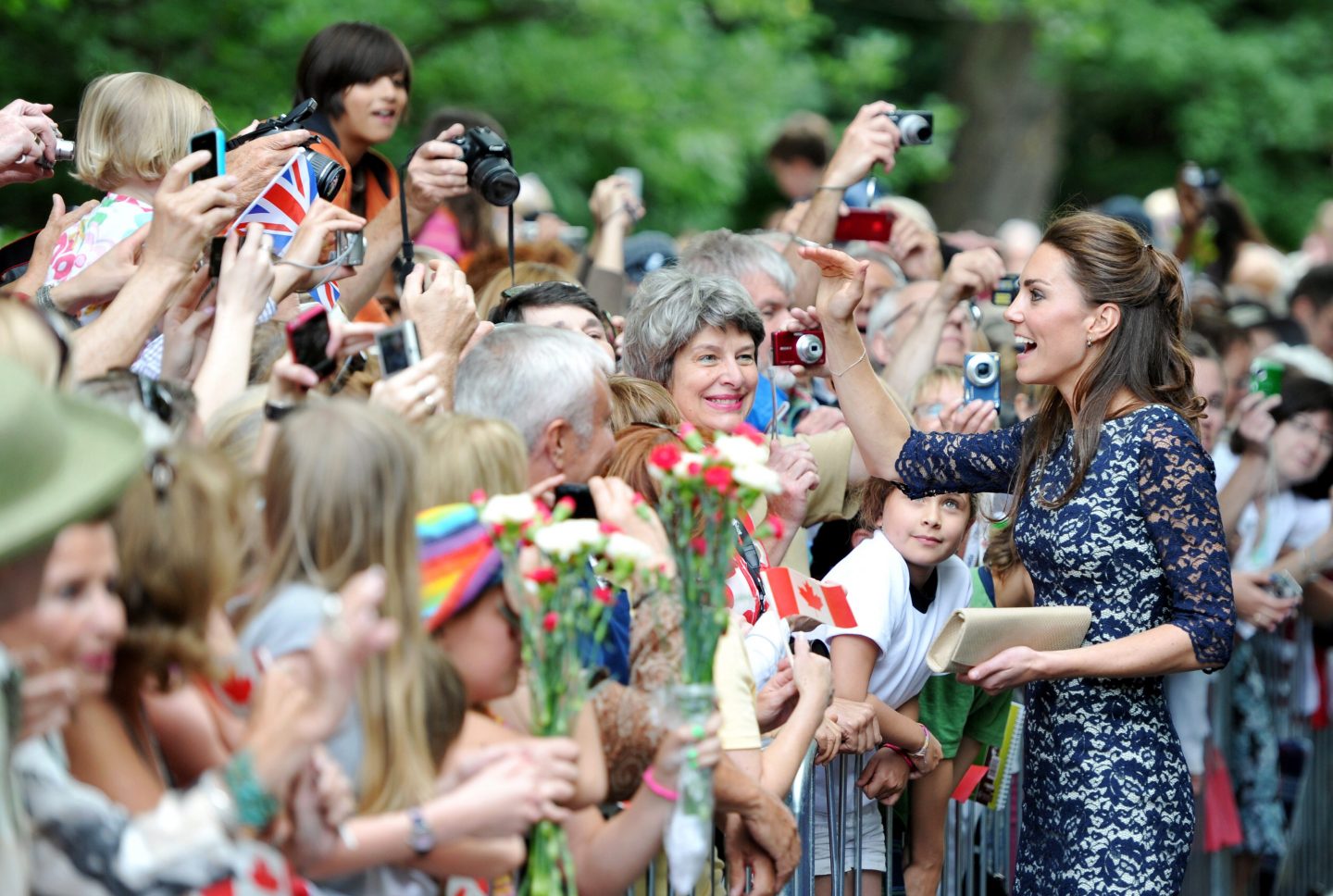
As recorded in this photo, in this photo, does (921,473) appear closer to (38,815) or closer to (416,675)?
(416,675)

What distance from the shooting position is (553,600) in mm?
2701

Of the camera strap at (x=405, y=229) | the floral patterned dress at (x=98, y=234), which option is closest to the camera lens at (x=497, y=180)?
the camera strap at (x=405, y=229)

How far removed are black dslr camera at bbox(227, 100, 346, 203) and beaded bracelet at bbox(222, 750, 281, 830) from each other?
2299mm

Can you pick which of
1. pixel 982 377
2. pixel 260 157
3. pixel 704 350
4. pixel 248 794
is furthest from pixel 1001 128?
pixel 248 794

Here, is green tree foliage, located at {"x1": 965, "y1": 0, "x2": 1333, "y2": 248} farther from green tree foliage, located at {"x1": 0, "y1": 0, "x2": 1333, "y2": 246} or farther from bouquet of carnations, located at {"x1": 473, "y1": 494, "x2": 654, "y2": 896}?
bouquet of carnations, located at {"x1": 473, "y1": 494, "x2": 654, "y2": 896}

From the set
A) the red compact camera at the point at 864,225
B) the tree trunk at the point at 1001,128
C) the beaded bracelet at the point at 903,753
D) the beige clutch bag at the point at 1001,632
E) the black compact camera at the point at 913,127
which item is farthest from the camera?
the tree trunk at the point at 1001,128

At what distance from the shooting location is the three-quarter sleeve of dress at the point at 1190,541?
4020mm

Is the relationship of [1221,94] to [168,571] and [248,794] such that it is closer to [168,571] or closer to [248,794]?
[168,571]

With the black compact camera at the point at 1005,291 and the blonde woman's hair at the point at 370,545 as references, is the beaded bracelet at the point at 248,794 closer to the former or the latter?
the blonde woman's hair at the point at 370,545

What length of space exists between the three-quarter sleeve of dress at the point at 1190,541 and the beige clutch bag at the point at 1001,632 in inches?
9.1

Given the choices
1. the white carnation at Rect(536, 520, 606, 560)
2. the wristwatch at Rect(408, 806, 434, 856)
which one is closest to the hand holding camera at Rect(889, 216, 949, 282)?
the white carnation at Rect(536, 520, 606, 560)

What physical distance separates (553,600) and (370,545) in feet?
0.97

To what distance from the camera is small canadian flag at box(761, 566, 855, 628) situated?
12.5 feet

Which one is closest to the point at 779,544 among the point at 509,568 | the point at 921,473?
the point at 921,473
